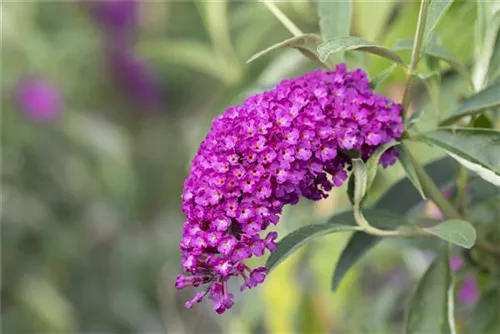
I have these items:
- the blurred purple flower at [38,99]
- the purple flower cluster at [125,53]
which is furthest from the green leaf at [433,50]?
the purple flower cluster at [125,53]

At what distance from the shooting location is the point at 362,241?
3.32 feet

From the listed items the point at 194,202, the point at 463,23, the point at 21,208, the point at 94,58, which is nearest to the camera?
the point at 194,202

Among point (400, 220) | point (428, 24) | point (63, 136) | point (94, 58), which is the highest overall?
point (94, 58)

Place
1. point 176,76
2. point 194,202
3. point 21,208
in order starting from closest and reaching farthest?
point 194,202, point 21,208, point 176,76

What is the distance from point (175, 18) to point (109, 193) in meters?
1.25

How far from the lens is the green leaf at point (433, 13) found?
0.87 m

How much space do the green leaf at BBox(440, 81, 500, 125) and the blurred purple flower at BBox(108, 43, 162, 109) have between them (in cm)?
242

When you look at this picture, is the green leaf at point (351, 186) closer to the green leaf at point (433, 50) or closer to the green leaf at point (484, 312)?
the green leaf at point (433, 50)

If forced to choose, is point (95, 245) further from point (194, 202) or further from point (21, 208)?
point (194, 202)

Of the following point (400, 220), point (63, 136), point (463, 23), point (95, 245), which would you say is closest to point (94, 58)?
point (63, 136)

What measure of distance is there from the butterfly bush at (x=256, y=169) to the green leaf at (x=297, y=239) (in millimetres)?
44

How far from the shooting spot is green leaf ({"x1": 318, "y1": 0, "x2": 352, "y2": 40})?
0.96m

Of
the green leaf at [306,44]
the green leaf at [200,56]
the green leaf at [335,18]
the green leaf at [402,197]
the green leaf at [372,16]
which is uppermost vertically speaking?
the green leaf at [200,56]

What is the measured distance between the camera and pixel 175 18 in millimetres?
3895
